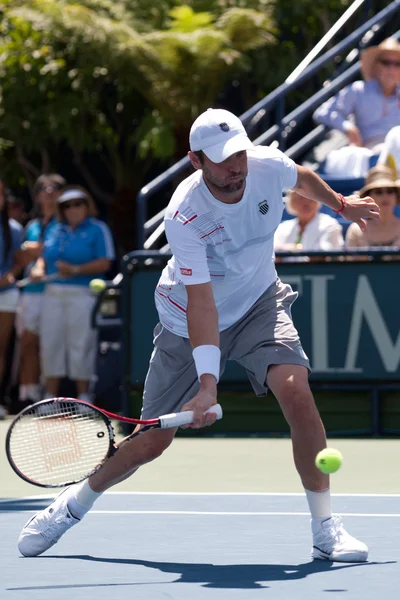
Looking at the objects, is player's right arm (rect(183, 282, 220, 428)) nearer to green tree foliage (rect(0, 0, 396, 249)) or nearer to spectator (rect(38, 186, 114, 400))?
spectator (rect(38, 186, 114, 400))

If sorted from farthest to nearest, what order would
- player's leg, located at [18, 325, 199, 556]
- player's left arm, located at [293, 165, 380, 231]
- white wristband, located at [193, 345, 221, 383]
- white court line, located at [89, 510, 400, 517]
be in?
white court line, located at [89, 510, 400, 517] < player's left arm, located at [293, 165, 380, 231] < player's leg, located at [18, 325, 199, 556] < white wristband, located at [193, 345, 221, 383]

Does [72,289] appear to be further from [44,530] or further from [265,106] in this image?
[44,530]

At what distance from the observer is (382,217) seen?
32.7 ft

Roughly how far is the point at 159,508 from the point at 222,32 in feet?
37.9

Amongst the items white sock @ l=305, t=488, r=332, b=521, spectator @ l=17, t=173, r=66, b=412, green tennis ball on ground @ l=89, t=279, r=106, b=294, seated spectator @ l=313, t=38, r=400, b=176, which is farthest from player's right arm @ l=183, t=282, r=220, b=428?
seated spectator @ l=313, t=38, r=400, b=176

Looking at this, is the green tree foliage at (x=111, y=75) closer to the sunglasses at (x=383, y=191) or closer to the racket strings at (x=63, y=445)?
the sunglasses at (x=383, y=191)

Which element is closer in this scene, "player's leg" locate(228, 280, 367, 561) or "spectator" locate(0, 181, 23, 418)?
"player's leg" locate(228, 280, 367, 561)

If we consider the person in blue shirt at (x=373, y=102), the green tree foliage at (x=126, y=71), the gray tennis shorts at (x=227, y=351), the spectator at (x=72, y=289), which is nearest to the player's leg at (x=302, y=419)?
the gray tennis shorts at (x=227, y=351)

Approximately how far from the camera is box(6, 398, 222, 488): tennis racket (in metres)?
5.33

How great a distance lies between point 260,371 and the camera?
5.53m

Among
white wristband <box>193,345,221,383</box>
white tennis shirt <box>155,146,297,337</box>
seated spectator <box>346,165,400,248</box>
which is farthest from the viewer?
seated spectator <box>346,165,400,248</box>

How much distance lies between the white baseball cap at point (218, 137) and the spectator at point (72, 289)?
618cm

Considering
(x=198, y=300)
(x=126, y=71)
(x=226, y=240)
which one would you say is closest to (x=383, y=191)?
(x=226, y=240)

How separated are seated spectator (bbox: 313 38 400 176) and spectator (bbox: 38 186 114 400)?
2188 mm
